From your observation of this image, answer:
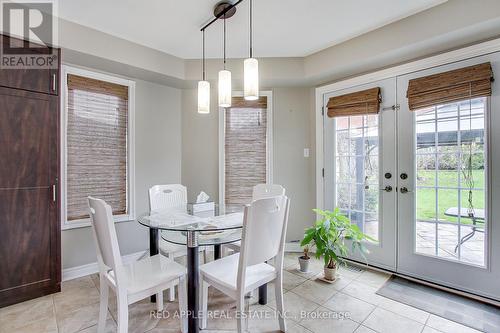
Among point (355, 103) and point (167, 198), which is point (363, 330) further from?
point (355, 103)

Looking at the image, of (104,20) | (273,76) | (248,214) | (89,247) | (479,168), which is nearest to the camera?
(248,214)

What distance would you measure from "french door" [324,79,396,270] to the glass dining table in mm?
1483

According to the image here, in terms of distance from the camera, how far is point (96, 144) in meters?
2.72

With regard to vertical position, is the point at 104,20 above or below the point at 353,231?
above

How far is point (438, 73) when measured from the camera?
7.51 ft

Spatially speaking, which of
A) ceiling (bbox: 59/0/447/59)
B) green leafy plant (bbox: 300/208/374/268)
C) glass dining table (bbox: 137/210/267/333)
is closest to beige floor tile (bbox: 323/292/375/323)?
green leafy plant (bbox: 300/208/374/268)

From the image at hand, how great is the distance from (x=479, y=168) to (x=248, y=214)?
211cm

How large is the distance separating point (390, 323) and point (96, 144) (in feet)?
10.6

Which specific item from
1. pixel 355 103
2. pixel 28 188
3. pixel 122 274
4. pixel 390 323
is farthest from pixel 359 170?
pixel 28 188

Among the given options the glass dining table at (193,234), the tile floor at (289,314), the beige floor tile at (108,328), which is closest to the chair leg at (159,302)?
the tile floor at (289,314)

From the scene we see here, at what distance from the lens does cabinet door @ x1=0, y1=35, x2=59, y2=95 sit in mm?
1987

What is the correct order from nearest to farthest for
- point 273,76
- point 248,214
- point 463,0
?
1. point 248,214
2. point 463,0
3. point 273,76

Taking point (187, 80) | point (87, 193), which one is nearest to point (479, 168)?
point (187, 80)

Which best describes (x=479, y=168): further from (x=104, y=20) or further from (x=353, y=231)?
(x=104, y=20)
